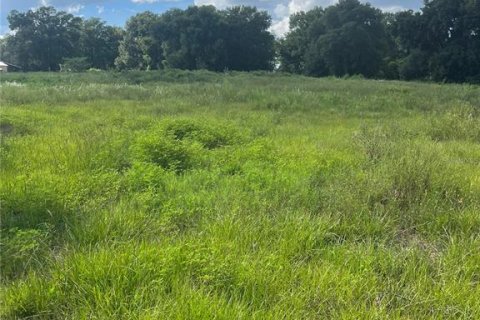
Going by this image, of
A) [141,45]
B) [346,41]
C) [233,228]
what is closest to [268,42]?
[346,41]

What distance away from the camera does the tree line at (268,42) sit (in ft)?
151

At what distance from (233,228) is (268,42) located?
201ft

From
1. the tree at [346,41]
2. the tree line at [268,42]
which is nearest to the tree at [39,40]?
the tree line at [268,42]

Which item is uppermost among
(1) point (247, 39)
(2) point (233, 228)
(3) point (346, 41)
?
(1) point (247, 39)

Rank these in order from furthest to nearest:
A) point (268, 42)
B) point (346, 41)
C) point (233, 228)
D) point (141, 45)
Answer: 1. point (141, 45)
2. point (268, 42)
3. point (346, 41)
4. point (233, 228)

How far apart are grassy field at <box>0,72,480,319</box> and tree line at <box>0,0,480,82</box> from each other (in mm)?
44274

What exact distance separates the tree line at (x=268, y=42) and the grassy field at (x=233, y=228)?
4427cm

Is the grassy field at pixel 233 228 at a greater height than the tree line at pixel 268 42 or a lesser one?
lesser

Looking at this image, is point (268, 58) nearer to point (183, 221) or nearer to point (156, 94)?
point (156, 94)

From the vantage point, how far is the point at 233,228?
142 inches

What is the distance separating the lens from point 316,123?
10.8 metres

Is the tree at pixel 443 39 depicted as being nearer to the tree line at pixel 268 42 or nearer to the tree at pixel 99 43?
the tree line at pixel 268 42

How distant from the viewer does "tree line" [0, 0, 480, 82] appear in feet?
151

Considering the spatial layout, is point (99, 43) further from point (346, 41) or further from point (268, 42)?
point (346, 41)
